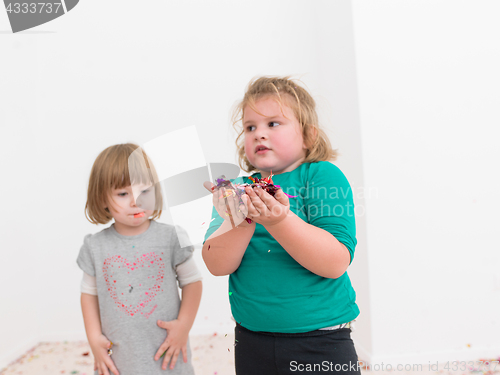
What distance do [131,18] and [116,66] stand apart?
0.77 feet

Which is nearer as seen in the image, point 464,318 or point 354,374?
point 354,374

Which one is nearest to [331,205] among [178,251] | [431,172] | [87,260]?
[178,251]

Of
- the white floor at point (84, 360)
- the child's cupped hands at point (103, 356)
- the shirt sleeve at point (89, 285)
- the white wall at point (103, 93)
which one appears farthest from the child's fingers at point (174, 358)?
the white wall at point (103, 93)

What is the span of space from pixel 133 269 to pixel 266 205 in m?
0.42

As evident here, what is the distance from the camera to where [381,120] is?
1423 mm

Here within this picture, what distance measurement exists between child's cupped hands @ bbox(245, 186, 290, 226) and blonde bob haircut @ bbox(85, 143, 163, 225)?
30 cm

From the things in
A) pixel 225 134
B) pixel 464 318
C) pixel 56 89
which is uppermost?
pixel 56 89

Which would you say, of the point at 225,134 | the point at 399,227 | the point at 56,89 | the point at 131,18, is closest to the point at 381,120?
the point at 399,227

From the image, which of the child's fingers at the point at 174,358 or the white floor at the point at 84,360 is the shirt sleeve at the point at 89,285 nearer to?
the child's fingers at the point at 174,358

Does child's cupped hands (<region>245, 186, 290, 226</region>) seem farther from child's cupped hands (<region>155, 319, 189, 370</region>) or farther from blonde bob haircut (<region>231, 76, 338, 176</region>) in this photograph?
child's cupped hands (<region>155, 319, 189, 370</region>)

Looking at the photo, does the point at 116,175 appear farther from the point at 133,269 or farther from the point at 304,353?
the point at 304,353

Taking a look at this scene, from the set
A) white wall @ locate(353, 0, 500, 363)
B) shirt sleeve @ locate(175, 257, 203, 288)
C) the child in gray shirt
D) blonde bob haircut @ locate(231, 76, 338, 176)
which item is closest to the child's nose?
blonde bob haircut @ locate(231, 76, 338, 176)

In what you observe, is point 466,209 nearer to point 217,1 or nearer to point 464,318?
point 464,318

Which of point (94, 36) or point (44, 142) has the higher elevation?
point (94, 36)
